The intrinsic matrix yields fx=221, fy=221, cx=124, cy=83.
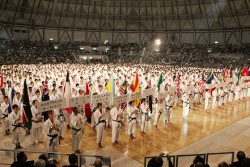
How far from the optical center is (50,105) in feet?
26.8

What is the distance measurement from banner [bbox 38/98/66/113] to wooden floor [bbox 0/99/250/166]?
188cm

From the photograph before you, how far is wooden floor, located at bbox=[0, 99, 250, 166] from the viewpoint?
893 cm

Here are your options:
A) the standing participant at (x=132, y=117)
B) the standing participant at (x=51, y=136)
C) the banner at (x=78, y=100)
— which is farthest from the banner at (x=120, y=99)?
the standing participant at (x=51, y=136)

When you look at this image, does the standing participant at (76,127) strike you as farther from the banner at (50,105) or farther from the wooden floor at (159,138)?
the banner at (50,105)

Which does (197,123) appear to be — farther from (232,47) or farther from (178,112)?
(232,47)

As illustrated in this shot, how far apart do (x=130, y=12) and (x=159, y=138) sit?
4323 centimetres

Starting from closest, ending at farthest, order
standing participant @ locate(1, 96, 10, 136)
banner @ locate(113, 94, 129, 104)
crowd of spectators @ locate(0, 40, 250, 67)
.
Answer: banner @ locate(113, 94, 129, 104) → standing participant @ locate(1, 96, 10, 136) → crowd of spectators @ locate(0, 40, 250, 67)

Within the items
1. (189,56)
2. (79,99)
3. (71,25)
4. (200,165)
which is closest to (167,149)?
(79,99)

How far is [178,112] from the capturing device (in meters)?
15.3

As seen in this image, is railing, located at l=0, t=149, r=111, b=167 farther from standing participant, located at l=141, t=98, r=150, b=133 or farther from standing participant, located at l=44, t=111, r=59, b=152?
standing participant, located at l=141, t=98, r=150, b=133

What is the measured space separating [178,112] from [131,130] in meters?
5.95

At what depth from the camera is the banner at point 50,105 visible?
789 cm

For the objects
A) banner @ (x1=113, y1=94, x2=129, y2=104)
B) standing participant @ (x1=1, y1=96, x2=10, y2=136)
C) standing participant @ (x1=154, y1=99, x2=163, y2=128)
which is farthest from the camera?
standing participant @ (x1=154, y1=99, x2=163, y2=128)

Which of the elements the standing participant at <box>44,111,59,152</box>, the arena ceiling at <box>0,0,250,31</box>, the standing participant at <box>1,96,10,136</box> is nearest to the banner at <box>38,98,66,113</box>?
the standing participant at <box>44,111,59,152</box>
